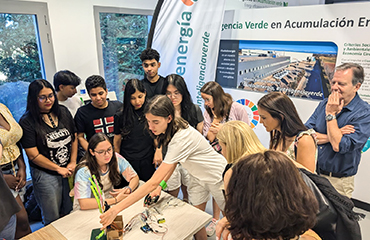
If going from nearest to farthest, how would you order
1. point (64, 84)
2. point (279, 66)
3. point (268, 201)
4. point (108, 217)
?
1. point (268, 201)
2. point (108, 217)
3. point (64, 84)
4. point (279, 66)

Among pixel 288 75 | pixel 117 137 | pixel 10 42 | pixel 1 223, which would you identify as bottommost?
pixel 1 223

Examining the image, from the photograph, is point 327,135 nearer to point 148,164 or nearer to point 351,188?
point 351,188

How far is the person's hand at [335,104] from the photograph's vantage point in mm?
2000

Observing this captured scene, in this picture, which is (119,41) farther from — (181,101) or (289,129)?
(289,129)

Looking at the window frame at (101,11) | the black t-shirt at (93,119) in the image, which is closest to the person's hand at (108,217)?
the black t-shirt at (93,119)

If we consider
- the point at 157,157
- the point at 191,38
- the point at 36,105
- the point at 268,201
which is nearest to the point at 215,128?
the point at 157,157

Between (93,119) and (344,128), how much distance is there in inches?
83.3

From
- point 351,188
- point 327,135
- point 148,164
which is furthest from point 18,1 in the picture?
point 351,188

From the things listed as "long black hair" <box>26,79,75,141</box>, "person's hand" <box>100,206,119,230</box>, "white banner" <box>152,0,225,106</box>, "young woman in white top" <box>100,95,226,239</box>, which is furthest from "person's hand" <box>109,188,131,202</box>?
"white banner" <box>152,0,225,106</box>

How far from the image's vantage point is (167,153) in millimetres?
1710

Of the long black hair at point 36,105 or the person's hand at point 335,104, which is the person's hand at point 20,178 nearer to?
the long black hair at point 36,105

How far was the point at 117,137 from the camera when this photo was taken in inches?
92.4

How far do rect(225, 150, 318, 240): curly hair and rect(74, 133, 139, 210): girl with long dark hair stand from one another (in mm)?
1239

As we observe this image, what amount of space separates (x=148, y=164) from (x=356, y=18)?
2.40 meters
